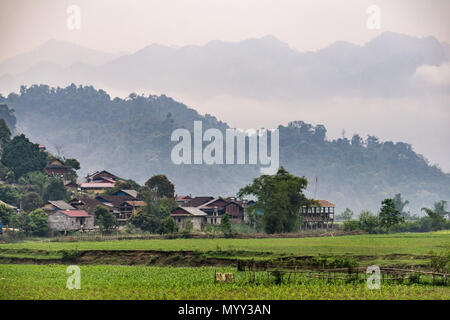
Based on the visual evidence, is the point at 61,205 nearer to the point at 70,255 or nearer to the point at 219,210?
the point at 219,210

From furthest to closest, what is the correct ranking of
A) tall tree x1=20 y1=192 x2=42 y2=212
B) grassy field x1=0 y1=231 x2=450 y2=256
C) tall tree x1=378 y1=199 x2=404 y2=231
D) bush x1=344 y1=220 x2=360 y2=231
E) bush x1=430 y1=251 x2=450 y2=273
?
tall tree x1=20 y1=192 x2=42 y2=212 → bush x1=344 y1=220 x2=360 y2=231 → tall tree x1=378 y1=199 x2=404 y2=231 → grassy field x1=0 y1=231 x2=450 y2=256 → bush x1=430 y1=251 x2=450 y2=273

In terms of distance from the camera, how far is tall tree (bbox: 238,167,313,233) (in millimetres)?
58500

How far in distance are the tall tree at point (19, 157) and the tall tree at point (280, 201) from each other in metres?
28.4

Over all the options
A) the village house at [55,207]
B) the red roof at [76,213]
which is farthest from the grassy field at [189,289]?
the village house at [55,207]

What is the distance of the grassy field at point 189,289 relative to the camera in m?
24.2

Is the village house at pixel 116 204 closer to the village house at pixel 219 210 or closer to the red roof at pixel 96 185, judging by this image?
the village house at pixel 219 210

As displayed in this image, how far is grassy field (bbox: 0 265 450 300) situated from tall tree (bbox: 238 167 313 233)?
26971 mm

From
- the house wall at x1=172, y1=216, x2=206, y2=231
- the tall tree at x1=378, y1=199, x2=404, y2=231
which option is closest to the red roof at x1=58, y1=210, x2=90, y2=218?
the house wall at x1=172, y1=216, x2=206, y2=231

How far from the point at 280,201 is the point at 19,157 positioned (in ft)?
111

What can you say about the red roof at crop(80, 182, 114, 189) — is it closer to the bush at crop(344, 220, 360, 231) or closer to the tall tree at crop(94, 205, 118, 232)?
the tall tree at crop(94, 205, 118, 232)

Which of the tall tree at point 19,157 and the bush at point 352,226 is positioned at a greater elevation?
the tall tree at point 19,157

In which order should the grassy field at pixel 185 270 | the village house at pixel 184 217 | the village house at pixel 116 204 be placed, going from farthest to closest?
the village house at pixel 184 217 → the village house at pixel 116 204 → the grassy field at pixel 185 270
